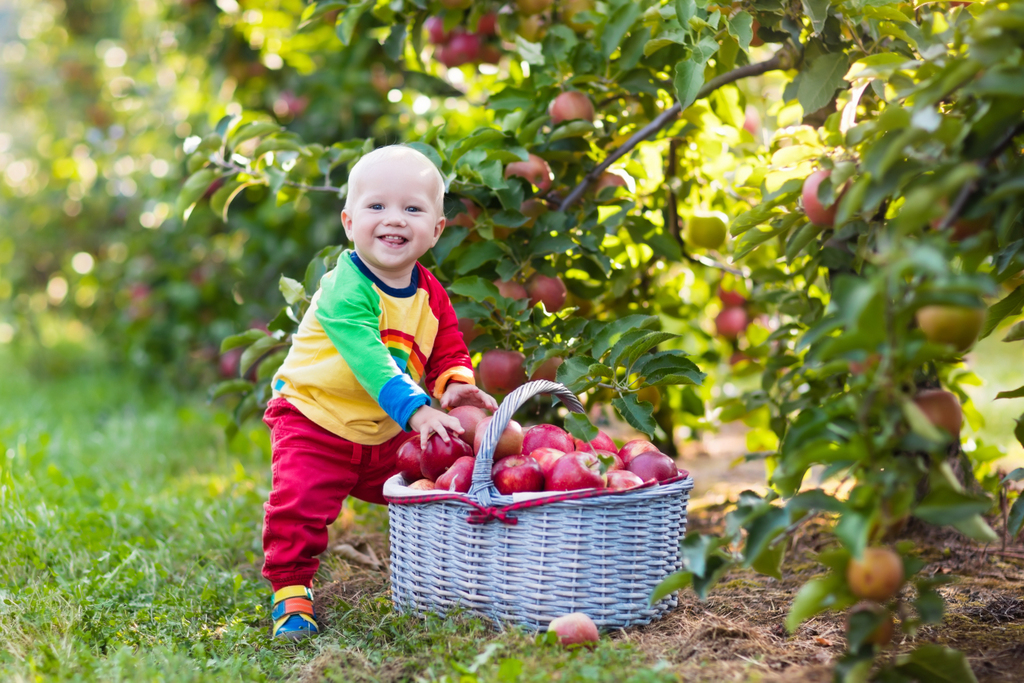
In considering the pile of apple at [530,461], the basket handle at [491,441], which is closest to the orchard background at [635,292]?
the pile of apple at [530,461]

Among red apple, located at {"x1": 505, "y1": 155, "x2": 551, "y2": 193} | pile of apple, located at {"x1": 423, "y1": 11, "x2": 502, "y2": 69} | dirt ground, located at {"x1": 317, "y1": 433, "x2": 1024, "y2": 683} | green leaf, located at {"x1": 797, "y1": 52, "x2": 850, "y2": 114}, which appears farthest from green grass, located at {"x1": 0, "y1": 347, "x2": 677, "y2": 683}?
pile of apple, located at {"x1": 423, "y1": 11, "x2": 502, "y2": 69}

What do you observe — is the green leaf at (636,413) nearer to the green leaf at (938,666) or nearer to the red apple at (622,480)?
the red apple at (622,480)

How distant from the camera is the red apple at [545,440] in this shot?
1820mm

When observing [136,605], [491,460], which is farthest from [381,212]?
[136,605]

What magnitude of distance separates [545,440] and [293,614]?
637 mm

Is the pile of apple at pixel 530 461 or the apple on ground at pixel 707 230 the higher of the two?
the apple on ground at pixel 707 230

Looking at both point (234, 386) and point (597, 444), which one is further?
point (234, 386)

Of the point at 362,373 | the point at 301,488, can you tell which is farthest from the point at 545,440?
the point at 301,488

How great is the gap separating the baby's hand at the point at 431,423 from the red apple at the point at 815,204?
0.81m

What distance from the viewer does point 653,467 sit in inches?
67.3

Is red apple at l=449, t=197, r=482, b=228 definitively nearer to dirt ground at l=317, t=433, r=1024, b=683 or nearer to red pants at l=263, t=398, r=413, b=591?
red pants at l=263, t=398, r=413, b=591

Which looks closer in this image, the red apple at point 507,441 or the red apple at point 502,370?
the red apple at point 507,441

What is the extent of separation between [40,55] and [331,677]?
19.2 feet

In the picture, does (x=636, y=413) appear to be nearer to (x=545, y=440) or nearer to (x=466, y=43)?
(x=545, y=440)
